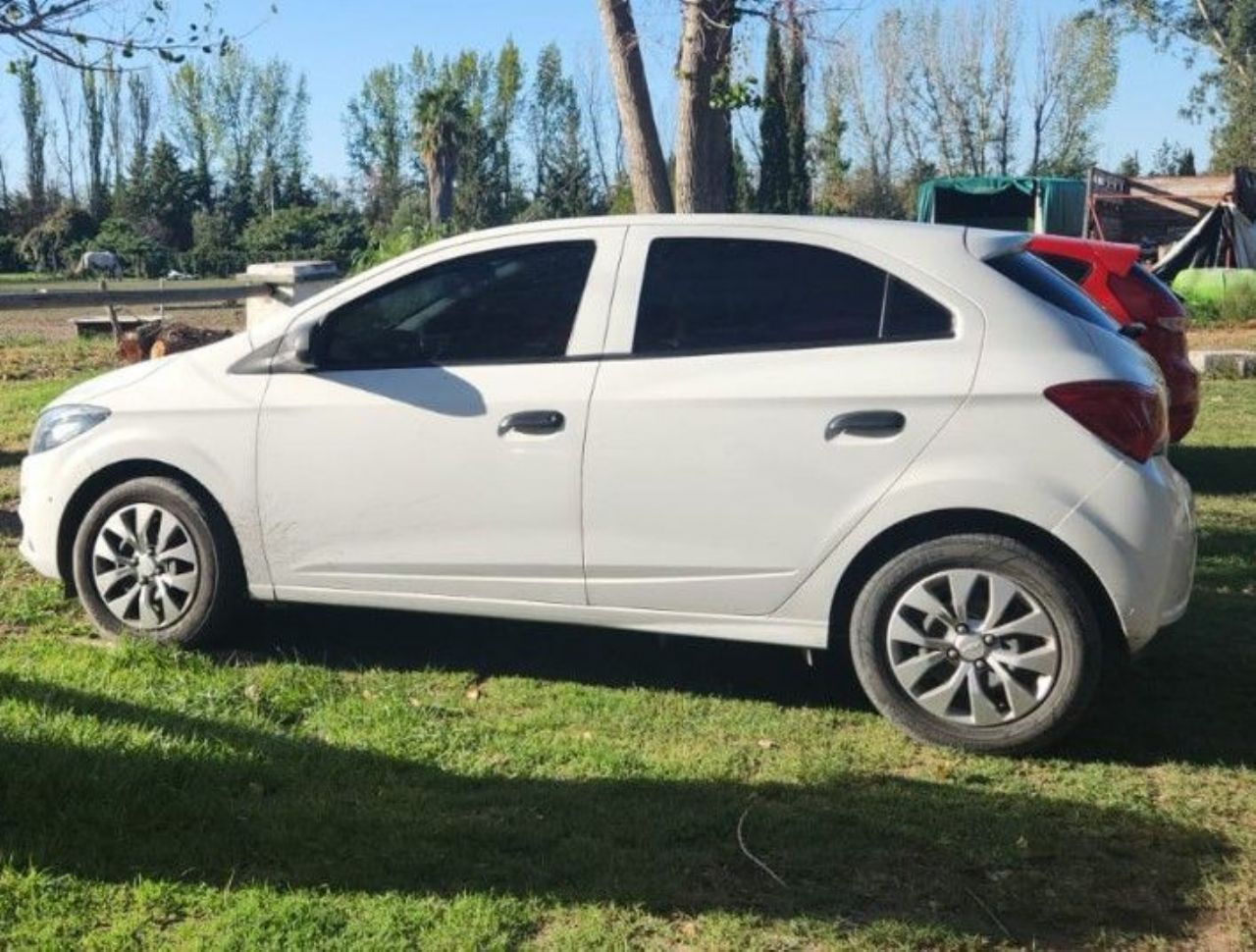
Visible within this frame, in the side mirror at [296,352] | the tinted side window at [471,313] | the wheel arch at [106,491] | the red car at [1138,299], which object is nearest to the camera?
the tinted side window at [471,313]

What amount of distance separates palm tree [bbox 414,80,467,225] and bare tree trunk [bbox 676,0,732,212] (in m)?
42.6

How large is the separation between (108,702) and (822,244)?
2.93 m

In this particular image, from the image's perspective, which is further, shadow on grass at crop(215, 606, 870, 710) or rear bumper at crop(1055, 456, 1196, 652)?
shadow on grass at crop(215, 606, 870, 710)

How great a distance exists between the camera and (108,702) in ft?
15.7

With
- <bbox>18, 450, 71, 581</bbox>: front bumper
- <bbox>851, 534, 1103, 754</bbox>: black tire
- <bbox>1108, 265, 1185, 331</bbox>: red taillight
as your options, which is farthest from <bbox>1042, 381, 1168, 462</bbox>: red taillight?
<bbox>1108, 265, 1185, 331</bbox>: red taillight

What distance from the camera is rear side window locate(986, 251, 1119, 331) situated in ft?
15.9

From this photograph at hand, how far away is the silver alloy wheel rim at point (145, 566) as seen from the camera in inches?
215

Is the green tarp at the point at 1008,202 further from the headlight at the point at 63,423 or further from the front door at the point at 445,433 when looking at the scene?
the headlight at the point at 63,423

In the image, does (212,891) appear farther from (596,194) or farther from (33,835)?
(596,194)

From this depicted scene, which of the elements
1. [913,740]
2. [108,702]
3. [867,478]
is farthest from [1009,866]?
[108,702]

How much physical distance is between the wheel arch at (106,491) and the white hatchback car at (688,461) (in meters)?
0.01

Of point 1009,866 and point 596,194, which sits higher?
point 596,194

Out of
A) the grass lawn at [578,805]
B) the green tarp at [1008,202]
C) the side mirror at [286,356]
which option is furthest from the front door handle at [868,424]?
the green tarp at [1008,202]

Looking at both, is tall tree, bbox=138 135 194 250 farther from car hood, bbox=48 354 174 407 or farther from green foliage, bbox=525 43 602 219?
car hood, bbox=48 354 174 407
